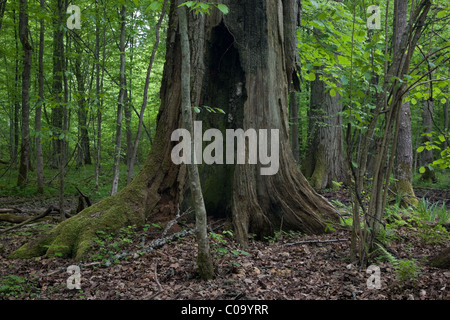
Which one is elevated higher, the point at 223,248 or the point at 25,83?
the point at 25,83

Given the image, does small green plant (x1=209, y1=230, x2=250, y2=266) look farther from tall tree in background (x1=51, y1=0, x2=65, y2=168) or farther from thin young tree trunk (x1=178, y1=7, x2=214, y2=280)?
tall tree in background (x1=51, y1=0, x2=65, y2=168)

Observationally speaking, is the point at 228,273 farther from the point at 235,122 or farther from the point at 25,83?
the point at 25,83

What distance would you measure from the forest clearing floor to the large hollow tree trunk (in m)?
0.34

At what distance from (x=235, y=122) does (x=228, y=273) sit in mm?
2228

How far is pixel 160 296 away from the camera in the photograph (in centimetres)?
308

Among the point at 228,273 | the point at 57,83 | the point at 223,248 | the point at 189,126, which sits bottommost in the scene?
the point at 228,273

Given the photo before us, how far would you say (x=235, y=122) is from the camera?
194 inches

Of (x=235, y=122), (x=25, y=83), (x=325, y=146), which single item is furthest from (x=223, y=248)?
(x=25, y=83)

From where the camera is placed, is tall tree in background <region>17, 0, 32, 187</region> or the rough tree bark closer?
tall tree in background <region>17, 0, 32, 187</region>

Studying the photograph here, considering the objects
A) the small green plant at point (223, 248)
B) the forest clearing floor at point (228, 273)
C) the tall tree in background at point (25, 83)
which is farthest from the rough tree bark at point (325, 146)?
the tall tree in background at point (25, 83)

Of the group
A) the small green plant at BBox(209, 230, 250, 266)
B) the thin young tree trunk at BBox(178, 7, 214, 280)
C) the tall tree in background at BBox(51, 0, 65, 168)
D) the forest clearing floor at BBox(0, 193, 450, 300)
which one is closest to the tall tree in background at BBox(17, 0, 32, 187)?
the tall tree in background at BBox(51, 0, 65, 168)

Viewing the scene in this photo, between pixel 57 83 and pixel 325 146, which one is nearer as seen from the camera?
pixel 325 146

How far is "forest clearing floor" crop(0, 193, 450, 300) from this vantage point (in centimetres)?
309

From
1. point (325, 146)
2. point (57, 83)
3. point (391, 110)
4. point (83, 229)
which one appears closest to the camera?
point (391, 110)
